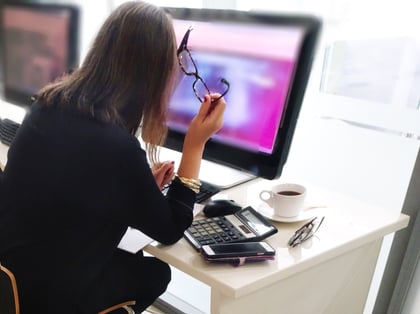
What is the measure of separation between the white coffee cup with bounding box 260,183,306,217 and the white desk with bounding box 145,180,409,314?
3 centimetres

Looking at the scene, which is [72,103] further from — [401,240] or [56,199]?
[401,240]

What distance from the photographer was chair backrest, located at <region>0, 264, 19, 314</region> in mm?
853

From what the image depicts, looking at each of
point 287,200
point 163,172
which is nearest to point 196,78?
point 163,172

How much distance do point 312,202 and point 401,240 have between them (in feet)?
1.05

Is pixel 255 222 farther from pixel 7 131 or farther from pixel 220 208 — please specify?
pixel 7 131

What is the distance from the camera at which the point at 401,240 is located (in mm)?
1206

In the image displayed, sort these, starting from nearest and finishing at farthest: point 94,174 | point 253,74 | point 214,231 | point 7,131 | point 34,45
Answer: point 94,174, point 214,231, point 253,74, point 7,131, point 34,45

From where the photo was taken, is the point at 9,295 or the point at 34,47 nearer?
the point at 9,295

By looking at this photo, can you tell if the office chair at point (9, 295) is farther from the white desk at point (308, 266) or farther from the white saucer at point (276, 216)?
the white saucer at point (276, 216)

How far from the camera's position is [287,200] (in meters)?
0.95

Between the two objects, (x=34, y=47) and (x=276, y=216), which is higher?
(x=34, y=47)

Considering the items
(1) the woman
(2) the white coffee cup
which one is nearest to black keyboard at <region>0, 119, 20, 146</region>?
(1) the woman

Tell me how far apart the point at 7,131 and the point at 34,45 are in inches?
13.0

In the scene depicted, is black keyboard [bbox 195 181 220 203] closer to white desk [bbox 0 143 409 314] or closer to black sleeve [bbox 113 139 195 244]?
white desk [bbox 0 143 409 314]
